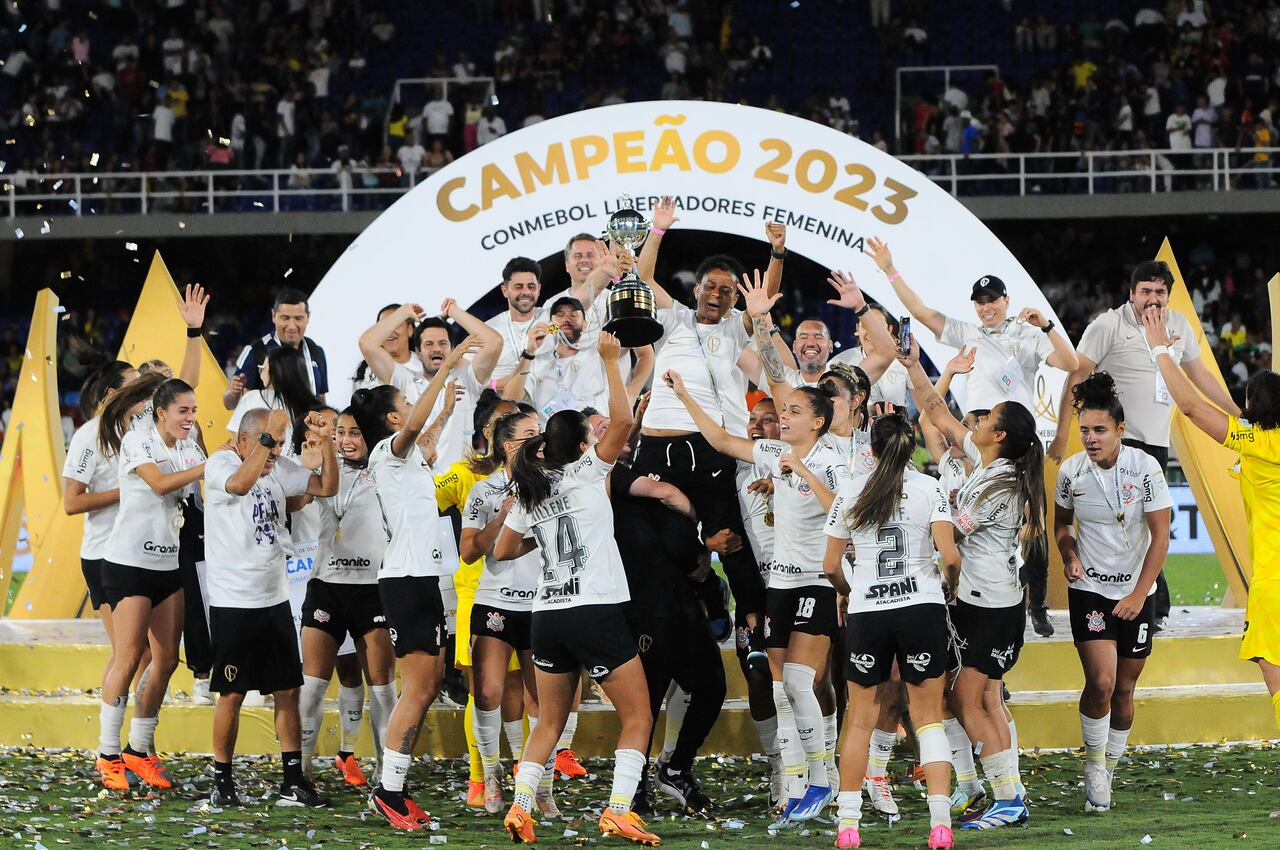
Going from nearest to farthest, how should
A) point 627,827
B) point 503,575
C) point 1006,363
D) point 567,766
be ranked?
point 627,827 < point 503,575 < point 567,766 < point 1006,363

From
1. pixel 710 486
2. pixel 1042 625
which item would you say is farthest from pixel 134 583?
pixel 1042 625

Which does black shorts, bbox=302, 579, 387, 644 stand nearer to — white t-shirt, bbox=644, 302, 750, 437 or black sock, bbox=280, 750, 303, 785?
black sock, bbox=280, 750, 303, 785

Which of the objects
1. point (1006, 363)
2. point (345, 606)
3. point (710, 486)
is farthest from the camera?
point (1006, 363)

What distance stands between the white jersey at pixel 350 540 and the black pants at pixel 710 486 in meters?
1.35

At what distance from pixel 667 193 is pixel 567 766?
462 cm

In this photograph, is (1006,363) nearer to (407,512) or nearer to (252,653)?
(407,512)

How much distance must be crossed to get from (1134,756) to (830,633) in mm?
2425

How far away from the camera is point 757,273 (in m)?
7.87

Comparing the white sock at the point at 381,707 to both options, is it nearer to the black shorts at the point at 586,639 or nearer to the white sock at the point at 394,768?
the white sock at the point at 394,768

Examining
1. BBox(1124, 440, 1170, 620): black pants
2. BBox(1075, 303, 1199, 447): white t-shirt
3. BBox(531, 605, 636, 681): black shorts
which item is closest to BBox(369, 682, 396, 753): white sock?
BBox(531, 605, 636, 681): black shorts

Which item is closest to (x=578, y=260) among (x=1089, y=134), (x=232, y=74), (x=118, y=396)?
(x=118, y=396)

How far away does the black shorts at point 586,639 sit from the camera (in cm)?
666

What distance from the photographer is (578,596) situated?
22.0 ft

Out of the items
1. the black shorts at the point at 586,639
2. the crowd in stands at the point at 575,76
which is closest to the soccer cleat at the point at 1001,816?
the black shorts at the point at 586,639
